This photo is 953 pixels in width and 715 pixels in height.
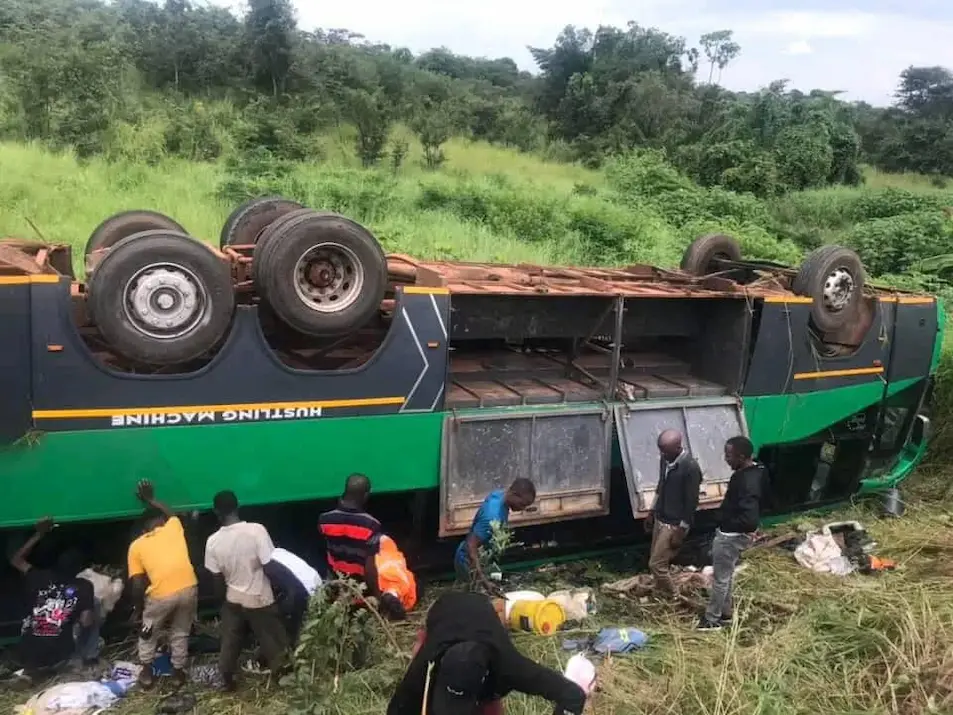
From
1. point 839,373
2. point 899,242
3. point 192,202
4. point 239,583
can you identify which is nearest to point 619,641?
point 239,583

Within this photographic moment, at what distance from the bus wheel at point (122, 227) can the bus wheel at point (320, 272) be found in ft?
4.28

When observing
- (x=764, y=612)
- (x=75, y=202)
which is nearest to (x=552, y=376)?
(x=764, y=612)

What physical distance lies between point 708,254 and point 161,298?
5.20 meters

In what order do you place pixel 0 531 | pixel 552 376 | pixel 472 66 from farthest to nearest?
pixel 472 66 → pixel 552 376 → pixel 0 531

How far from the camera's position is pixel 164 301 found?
4148mm

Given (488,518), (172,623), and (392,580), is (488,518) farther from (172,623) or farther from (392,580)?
(172,623)

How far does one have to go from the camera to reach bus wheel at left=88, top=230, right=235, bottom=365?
4.03m

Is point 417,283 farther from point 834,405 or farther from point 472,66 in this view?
point 472,66

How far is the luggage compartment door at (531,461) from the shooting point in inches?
200

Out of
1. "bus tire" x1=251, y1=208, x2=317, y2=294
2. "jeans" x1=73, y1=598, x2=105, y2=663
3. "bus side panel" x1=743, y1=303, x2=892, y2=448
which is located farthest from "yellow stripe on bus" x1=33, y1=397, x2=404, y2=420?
"bus side panel" x1=743, y1=303, x2=892, y2=448

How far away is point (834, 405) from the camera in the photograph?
22.0 feet

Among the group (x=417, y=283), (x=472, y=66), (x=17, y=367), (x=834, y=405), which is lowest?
(x=834, y=405)

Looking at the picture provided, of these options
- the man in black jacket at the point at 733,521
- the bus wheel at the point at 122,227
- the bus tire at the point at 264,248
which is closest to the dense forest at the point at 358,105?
the bus wheel at the point at 122,227

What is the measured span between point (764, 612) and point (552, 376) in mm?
2130
